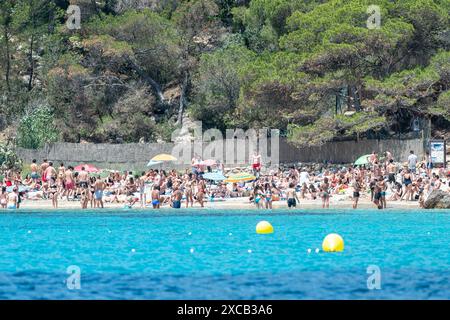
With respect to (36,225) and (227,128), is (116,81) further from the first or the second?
(36,225)

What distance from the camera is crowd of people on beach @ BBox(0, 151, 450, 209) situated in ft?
125

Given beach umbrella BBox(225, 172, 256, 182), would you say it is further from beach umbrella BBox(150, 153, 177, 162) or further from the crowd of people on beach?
beach umbrella BBox(150, 153, 177, 162)

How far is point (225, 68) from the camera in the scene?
5384 cm

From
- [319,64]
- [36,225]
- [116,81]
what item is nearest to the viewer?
[36,225]

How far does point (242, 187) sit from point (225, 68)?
1351 centimetres

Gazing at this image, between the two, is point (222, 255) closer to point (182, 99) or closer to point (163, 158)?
point (163, 158)

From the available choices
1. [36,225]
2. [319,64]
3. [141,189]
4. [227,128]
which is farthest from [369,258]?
[227,128]

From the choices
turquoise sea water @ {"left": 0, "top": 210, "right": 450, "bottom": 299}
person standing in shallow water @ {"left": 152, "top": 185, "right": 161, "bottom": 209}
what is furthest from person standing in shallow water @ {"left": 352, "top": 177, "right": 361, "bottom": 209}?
person standing in shallow water @ {"left": 152, "top": 185, "right": 161, "bottom": 209}

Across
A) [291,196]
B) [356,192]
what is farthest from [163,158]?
[356,192]

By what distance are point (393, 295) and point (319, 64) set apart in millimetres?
30805

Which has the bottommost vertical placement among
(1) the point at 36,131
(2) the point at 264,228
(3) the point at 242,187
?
(2) the point at 264,228

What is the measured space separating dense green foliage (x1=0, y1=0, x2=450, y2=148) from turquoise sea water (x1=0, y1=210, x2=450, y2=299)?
40.2ft

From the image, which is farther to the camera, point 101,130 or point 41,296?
point 101,130

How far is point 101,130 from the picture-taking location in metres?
55.5
